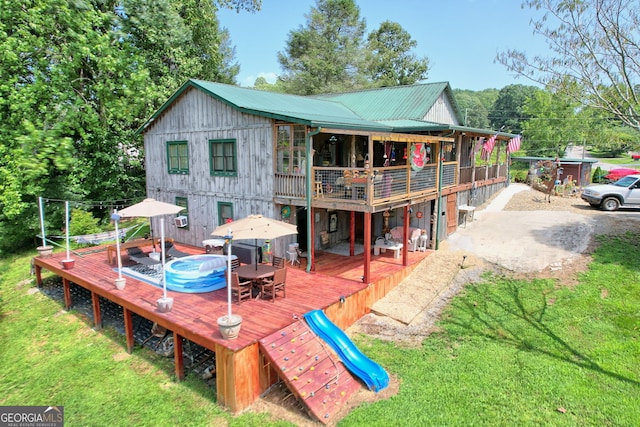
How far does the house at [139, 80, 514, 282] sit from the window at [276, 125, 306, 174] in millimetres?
34

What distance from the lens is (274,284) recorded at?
31.9 ft

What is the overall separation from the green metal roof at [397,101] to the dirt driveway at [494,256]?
611 centimetres

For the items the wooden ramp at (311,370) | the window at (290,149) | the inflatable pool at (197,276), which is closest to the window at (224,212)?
the window at (290,149)

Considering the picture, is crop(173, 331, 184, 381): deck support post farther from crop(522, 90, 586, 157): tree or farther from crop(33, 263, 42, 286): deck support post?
crop(522, 90, 586, 157): tree

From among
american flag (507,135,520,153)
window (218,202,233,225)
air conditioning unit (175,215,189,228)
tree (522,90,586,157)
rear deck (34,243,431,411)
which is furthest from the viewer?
tree (522,90,586,157)

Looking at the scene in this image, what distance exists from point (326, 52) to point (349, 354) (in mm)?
38803

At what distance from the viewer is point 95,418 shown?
7.36m

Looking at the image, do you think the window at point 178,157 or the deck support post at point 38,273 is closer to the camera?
the deck support post at point 38,273

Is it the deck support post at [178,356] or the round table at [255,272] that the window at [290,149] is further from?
the deck support post at [178,356]

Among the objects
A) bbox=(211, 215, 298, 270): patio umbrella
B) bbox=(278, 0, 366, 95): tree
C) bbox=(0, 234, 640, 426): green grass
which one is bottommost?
Answer: bbox=(0, 234, 640, 426): green grass

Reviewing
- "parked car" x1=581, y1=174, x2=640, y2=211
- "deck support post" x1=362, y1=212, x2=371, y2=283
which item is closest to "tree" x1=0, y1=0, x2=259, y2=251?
"deck support post" x1=362, y1=212, x2=371, y2=283

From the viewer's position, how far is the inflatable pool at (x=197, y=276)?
34.7ft

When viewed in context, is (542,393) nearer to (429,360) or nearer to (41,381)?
(429,360)

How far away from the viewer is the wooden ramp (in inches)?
287
